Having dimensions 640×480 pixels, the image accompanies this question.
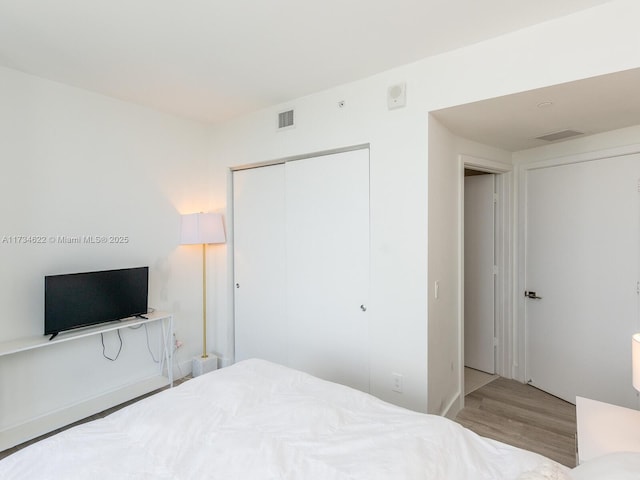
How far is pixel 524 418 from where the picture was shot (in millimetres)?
2828

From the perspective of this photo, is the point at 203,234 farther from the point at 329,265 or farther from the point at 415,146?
the point at 415,146

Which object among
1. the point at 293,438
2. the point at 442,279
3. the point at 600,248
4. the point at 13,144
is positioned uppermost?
the point at 13,144

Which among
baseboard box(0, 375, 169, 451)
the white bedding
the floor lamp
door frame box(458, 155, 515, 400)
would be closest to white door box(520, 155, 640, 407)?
door frame box(458, 155, 515, 400)

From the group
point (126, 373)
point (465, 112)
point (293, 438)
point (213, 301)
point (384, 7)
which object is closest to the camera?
point (293, 438)

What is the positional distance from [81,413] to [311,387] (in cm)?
196

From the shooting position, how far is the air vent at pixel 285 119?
3152 millimetres

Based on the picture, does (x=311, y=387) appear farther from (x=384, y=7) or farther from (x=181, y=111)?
(x=181, y=111)

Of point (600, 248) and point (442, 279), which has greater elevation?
point (600, 248)

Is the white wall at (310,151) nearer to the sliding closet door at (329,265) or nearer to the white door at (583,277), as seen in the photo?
the sliding closet door at (329,265)

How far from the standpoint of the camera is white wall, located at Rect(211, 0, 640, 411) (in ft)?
6.51

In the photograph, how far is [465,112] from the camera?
2393mm

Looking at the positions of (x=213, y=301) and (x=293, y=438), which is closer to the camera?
(x=293, y=438)

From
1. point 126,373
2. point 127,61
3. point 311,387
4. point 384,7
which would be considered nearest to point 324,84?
point 384,7

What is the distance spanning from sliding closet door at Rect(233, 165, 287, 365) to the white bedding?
1623 millimetres
